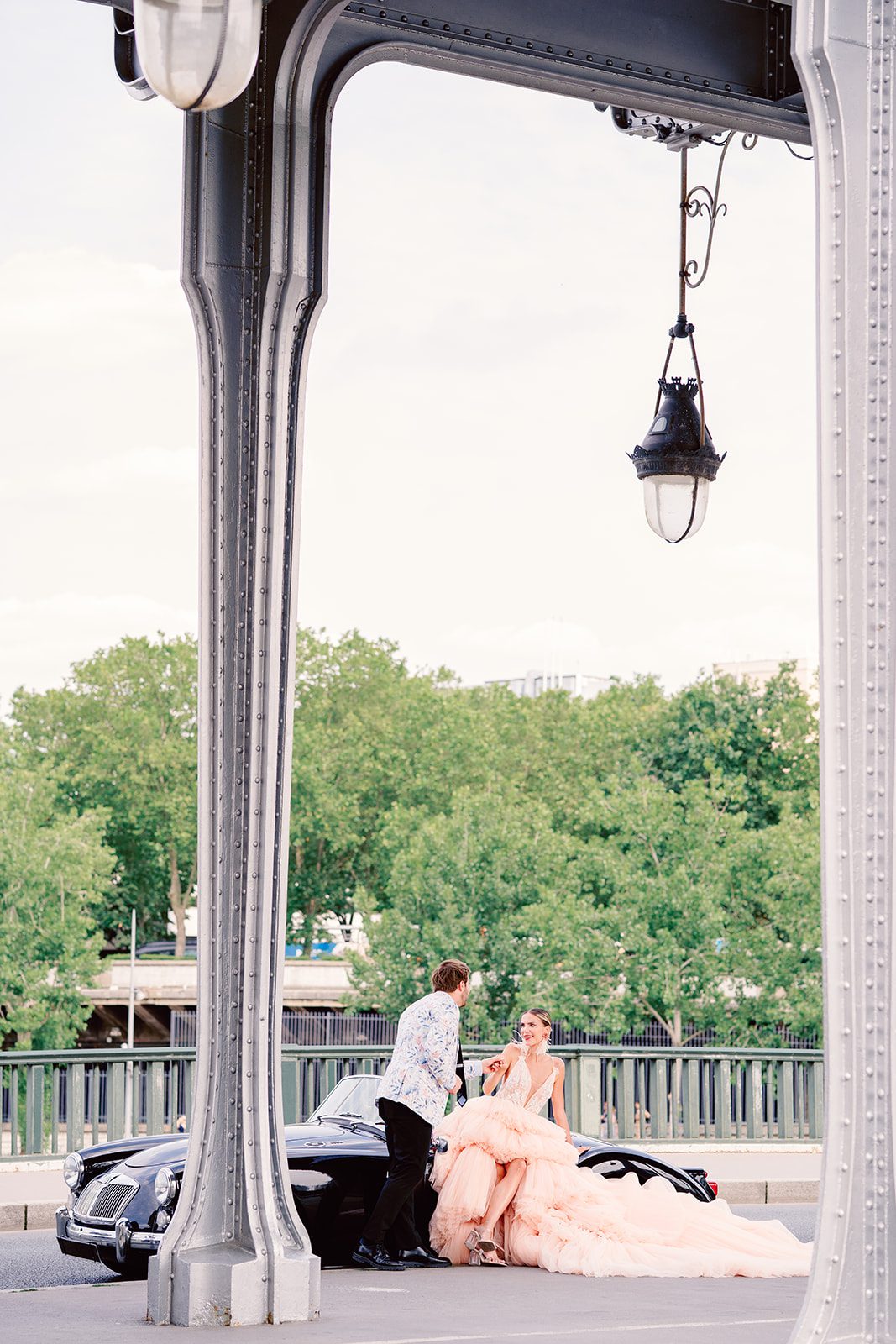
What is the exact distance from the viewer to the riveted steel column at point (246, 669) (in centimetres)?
750

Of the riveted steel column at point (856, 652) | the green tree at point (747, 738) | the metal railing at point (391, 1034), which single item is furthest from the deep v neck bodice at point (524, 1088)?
the green tree at point (747, 738)

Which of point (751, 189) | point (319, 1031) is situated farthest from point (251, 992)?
point (751, 189)

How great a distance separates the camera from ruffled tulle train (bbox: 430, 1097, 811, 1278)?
32.6 feet

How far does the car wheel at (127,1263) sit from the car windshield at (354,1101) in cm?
149

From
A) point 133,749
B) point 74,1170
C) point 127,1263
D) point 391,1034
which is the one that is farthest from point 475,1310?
point 133,749

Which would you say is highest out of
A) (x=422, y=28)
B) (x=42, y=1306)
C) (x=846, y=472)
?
(x=422, y=28)

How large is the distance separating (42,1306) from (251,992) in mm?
2045

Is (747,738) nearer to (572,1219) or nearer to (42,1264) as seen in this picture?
(42,1264)

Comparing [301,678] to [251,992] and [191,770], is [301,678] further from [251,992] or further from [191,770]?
[251,992]

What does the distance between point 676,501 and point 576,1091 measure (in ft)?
23.3

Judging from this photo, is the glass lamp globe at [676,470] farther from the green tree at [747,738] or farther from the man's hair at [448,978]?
the green tree at [747,738]

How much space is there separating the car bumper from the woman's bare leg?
1.87 meters

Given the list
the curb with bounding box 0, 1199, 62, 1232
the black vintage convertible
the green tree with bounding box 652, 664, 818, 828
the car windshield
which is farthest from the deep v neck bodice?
the green tree with bounding box 652, 664, 818, 828

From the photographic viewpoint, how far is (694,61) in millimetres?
9047
